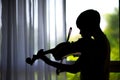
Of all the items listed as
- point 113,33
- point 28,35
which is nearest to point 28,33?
point 28,35

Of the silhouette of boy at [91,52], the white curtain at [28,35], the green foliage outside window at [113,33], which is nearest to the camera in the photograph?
the silhouette of boy at [91,52]

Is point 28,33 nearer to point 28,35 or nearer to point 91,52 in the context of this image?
point 28,35

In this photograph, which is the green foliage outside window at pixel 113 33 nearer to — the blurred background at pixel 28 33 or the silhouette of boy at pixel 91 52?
the blurred background at pixel 28 33

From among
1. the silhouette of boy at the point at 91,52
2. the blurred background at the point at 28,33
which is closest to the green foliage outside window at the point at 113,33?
the blurred background at the point at 28,33

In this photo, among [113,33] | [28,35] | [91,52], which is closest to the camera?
[91,52]

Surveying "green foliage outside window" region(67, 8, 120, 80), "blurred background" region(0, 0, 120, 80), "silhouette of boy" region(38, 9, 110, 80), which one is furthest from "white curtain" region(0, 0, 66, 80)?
"silhouette of boy" region(38, 9, 110, 80)

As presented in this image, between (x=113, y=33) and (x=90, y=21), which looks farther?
(x=113, y=33)

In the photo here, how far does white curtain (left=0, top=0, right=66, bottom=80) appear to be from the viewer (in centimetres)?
236

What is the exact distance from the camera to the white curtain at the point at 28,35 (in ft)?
7.73

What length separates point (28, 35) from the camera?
2.37m

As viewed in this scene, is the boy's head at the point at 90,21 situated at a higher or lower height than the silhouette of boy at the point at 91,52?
higher

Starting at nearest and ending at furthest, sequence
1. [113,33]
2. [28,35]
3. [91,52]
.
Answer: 1. [91,52]
2. [28,35]
3. [113,33]

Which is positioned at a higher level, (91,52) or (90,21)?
(90,21)

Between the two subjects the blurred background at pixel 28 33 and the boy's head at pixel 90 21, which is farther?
the blurred background at pixel 28 33
